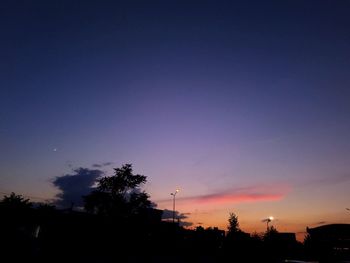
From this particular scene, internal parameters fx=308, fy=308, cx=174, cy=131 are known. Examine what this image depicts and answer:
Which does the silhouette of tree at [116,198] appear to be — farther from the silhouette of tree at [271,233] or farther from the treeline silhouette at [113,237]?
the silhouette of tree at [271,233]

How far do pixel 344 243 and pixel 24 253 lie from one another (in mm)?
37977

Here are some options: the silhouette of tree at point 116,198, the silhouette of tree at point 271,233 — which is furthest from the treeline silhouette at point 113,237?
the silhouette of tree at point 271,233

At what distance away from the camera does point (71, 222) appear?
1526 inches

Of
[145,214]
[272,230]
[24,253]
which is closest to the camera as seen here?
[24,253]

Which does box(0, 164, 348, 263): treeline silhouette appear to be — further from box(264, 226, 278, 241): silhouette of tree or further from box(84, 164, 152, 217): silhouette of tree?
box(264, 226, 278, 241): silhouette of tree

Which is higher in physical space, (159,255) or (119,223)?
(119,223)

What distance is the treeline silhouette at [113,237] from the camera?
113ft

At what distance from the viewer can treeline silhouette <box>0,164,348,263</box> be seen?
34.4 meters

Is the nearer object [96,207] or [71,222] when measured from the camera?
[71,222]

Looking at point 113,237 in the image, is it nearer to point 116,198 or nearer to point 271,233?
point 116,198

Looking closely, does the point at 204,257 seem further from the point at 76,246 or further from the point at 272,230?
the point at 272,230

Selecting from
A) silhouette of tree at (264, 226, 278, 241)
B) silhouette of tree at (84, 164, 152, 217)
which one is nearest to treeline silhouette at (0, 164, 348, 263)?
silhouette of tree at (84, 164, 152, 217)

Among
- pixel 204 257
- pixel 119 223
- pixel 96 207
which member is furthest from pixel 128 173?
pixel 204 257

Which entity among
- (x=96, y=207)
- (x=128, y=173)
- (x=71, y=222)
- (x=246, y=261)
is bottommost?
(x=246, y=261)
